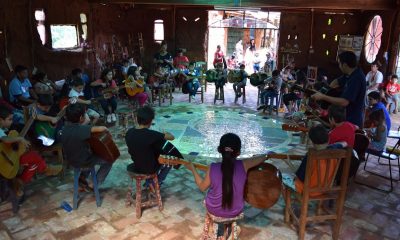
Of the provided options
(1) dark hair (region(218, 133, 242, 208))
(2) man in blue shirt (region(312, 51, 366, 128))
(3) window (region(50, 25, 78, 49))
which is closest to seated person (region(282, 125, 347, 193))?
(2) man in blue shirt (region(312, 51, 366, 128))

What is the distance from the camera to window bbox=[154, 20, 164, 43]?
12875mm

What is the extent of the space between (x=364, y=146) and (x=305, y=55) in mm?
8634

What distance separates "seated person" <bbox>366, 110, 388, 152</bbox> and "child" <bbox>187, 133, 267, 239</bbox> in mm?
2621

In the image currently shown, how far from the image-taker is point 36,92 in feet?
21.5

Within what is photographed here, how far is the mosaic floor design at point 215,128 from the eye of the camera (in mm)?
6398

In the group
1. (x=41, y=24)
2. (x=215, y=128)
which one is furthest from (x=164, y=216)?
(x=41, y=24)

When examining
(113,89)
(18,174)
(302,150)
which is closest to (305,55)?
(302,150)

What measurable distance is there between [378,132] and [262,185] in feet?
8.70

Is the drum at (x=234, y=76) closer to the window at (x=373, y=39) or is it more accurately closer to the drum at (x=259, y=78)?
the drum at (x=259, y=78)

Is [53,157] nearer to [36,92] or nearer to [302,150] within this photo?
[36,92]

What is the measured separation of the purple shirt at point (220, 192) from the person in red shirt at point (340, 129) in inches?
57.9

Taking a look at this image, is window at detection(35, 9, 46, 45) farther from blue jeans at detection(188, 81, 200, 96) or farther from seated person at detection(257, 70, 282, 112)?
seated person at detection(257, 70, 282, 112)

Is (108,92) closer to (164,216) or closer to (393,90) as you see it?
(164,216)

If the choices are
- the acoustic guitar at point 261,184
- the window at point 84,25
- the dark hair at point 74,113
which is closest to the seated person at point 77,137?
the dark hair at point 74,113
